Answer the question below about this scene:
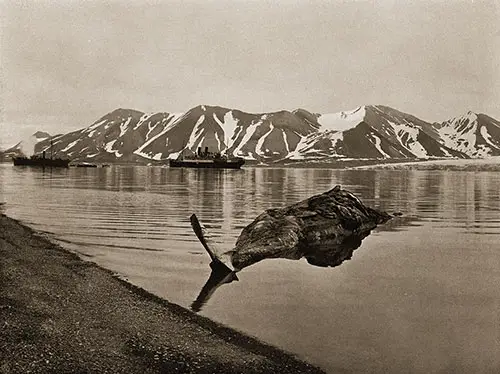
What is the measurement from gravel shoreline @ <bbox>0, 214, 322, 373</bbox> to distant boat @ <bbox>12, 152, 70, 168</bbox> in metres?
130

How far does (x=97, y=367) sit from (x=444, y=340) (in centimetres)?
473

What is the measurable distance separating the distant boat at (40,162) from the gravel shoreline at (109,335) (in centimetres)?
12961

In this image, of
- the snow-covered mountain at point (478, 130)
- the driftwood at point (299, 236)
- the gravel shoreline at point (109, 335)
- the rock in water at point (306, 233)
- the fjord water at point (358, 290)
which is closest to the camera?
the gravel shoreline at point (109, 335)

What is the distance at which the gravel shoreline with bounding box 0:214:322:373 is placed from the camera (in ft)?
19.0

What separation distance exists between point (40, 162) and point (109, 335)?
445ft

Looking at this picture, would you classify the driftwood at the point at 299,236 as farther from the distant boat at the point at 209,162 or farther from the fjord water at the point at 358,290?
the distant boat at the point at 209,162

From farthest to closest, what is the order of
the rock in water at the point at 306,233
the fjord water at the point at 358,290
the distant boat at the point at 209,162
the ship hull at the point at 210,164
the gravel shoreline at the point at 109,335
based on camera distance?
the distant boat at the point at 209,162 → the ship hull at the point at 210,164 → the rock in water at the point at 306,233 → the fjord water at the point at 358,290 → the gravel shoreline at the point at 109,335

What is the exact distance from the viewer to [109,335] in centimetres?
665

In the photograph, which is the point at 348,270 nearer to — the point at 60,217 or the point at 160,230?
the point at 160,230

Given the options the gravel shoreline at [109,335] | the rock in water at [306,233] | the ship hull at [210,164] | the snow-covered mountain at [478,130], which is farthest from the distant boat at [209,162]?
the gravel shoreline at [109,335]

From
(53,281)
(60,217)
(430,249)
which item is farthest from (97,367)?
(60,217)

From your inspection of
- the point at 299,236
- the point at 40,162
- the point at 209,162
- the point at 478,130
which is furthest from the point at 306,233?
the point at 40,162

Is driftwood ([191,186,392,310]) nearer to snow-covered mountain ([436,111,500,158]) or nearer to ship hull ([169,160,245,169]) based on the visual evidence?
snow-covered mountain ([436,111,500,158])

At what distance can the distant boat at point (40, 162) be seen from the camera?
12862cm
